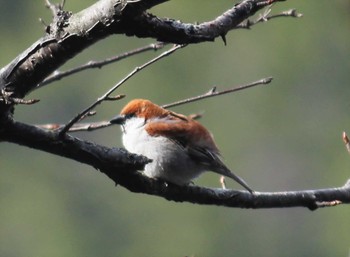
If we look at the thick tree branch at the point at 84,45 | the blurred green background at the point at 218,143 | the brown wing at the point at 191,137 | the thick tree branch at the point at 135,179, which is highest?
the thick tree branch at the point at 84,45

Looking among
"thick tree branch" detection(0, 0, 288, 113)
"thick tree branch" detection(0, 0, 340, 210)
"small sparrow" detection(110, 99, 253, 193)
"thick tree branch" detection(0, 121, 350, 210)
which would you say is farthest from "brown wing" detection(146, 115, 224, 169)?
"thick tree branch" detection(0, 0, 288, 113)

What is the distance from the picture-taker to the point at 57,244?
24656 millimetres

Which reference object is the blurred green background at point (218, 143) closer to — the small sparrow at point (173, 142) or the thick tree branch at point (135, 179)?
the small sparrow at point (173, 142)

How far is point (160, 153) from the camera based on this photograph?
4.90m

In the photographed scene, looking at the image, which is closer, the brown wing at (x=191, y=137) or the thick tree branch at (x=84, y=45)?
the thick tree branch at (x=84, y=45)

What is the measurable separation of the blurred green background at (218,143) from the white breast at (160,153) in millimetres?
17032

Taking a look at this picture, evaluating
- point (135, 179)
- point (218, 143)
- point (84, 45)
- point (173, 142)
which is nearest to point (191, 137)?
point (173, 142)

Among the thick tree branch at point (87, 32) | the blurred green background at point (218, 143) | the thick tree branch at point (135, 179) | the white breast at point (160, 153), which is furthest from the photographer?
the blurred green background at point (218, 143)

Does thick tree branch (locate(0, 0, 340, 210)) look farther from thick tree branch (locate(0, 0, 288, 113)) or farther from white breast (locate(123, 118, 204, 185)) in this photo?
white breast (locate(123, 118, 204, 185))

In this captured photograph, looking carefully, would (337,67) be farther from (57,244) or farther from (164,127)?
(164,127)

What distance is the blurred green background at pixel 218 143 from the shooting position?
24.7 m

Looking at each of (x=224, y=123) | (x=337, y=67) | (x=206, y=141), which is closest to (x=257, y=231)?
(x=224, y=123)

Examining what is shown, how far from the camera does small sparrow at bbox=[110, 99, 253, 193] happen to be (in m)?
4.87

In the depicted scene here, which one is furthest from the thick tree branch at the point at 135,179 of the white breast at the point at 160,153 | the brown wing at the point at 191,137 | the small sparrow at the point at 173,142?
the brown wing at the point at 191,137
